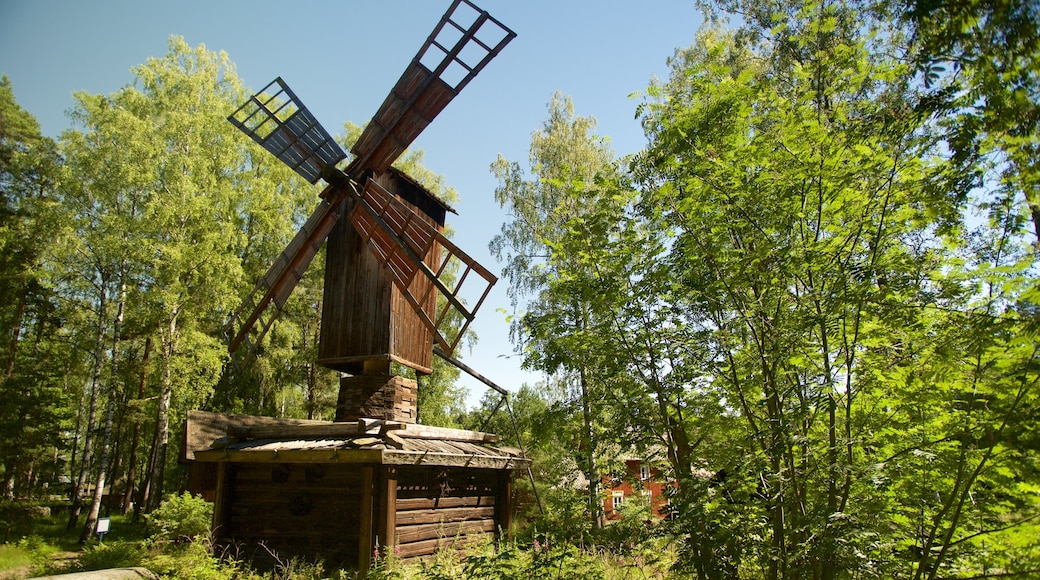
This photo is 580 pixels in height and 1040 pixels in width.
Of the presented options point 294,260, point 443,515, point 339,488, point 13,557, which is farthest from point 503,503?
point 13,557

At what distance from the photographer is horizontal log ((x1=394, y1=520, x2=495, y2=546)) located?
8281 millimetres

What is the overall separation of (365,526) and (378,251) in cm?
431

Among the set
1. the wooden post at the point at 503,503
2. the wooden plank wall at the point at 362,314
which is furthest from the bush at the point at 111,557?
the wooden post at the point at 503,503

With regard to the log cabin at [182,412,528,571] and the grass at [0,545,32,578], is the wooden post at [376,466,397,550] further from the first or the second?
the grass at [0,545,32,578]

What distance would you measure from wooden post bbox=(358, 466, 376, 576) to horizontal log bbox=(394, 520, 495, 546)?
0.58 meters

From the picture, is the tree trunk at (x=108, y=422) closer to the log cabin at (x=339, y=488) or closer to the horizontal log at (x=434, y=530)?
the log cabin at (x=339, y=488)

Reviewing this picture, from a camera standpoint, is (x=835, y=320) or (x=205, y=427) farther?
(x=205, y=427)

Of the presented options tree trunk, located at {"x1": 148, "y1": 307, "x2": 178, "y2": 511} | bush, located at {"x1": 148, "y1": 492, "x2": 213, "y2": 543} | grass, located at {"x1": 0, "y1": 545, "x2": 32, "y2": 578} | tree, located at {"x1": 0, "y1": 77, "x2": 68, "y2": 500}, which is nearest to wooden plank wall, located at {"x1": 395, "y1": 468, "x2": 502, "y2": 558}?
bush, located at {"x1": 148, "y1": 492, "x2": 213, "y2": 543}

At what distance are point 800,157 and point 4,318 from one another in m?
24.8

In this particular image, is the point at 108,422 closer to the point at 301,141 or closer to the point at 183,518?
the point at 183,518

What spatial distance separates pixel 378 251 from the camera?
941 cm

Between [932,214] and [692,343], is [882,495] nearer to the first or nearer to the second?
[692,343]

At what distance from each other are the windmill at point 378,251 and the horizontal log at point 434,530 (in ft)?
5.82

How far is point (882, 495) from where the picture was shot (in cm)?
371
